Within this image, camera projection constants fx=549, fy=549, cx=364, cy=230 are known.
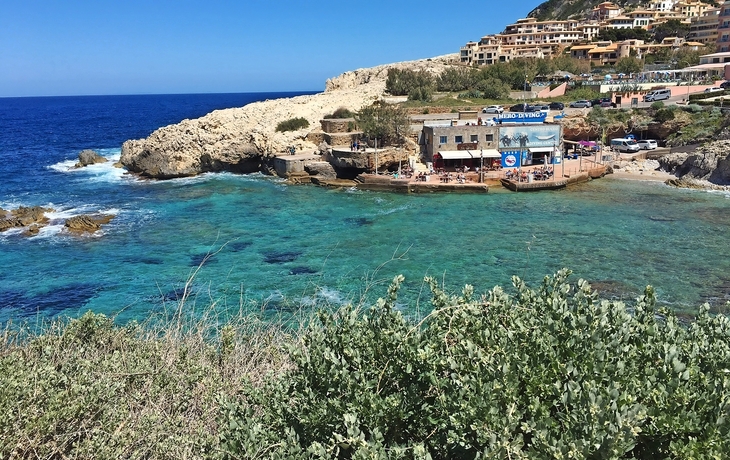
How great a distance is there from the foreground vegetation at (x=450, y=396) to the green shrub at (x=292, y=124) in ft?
127

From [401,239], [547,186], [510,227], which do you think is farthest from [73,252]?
[547,186]

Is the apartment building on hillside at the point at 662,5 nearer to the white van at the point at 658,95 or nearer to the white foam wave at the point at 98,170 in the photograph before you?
the white van at the point at 658,95

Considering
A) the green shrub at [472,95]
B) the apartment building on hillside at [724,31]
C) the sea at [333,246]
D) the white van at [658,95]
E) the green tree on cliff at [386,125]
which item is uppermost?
the apartment building on hillside at [724,31]

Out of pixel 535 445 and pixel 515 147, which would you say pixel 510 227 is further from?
pixel 535 445

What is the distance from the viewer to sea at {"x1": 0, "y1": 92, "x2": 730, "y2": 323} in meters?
17.3

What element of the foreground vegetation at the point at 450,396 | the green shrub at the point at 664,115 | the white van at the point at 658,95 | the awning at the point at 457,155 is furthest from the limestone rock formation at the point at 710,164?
the foreground vegetation at the point at 450,396

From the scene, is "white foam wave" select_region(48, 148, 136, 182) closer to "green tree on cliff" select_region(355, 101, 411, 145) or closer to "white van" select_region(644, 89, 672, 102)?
"green tree on cliff" select_region(355, 101, 411, 145)

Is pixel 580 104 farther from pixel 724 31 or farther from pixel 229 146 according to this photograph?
pixel 724 31

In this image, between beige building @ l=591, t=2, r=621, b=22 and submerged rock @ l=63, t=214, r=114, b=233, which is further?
beige building @ l=591, t=2, r=621, b=22

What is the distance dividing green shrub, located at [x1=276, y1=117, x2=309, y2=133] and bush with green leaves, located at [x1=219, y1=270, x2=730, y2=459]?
39.9 meters

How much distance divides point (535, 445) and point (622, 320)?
1560mm

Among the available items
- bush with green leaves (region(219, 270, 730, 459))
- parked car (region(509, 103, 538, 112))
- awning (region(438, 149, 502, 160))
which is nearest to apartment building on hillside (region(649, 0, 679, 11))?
parked car (region(509, 103, 538, 112))

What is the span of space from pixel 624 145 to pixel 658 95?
15.9 m

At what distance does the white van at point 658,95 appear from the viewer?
52803 mm
